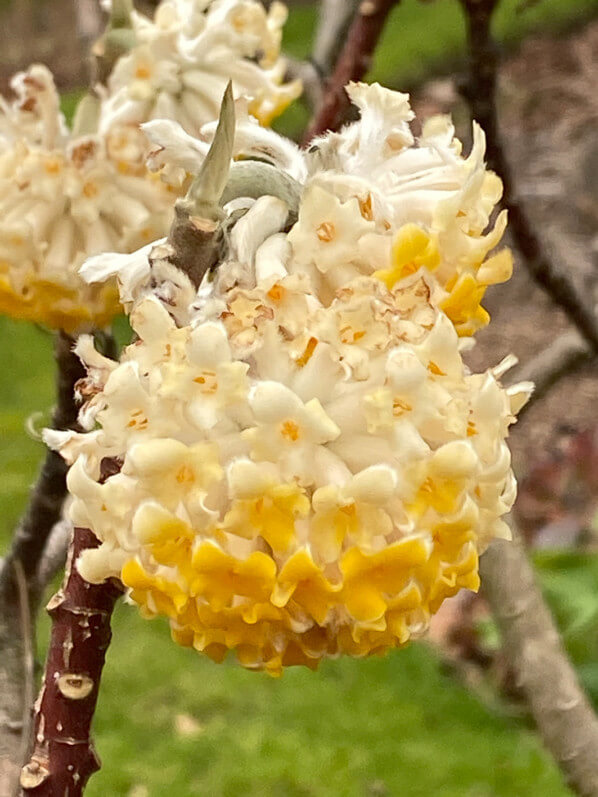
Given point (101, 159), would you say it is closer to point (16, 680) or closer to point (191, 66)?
point (191, 66)

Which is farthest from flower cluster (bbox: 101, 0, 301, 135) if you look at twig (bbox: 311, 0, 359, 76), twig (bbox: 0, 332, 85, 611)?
twig (bbox: 311, 0, 359, 76)

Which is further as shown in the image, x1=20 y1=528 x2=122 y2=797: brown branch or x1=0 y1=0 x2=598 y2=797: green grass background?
x1=0 y1=0 x2=598 y2=797: green grass background

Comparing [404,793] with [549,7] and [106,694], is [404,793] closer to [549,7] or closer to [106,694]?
[106,694]

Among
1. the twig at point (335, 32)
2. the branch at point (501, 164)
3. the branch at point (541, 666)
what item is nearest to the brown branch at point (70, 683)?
the branch at point (541, 666)

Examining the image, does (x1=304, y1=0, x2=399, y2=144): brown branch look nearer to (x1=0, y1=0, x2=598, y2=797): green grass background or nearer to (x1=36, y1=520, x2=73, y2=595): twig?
(x1=36, y1=520, x2=73, y2=595): twig

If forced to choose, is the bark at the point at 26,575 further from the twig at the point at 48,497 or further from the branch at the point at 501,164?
the branch at the point at 501,164

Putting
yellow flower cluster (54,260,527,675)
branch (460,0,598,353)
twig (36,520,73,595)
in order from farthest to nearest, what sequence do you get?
branch (460,0,598,353)
twig (36,520,73,595)
yellow flower cluster (54,260,527,675)
